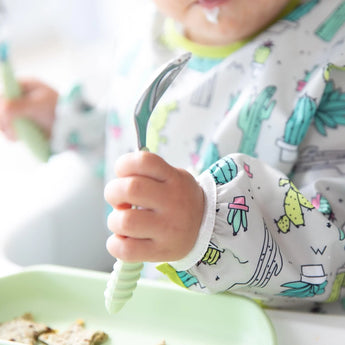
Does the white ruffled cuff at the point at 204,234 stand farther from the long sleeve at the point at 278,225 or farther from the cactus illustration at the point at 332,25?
the cactus illustration at the point at 332,25

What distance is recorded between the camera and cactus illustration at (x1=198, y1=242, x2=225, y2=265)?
504 millimetres

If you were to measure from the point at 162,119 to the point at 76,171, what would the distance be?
184 millimetres

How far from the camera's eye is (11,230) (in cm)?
74

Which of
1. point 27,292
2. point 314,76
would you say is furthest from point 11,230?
point 314,76

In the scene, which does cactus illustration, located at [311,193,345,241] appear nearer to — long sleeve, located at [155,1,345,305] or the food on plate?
long sleeve, located at [155,1,345,305]

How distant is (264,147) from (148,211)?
0.79 ft

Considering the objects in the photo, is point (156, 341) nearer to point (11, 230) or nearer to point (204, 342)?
point (204, 342)

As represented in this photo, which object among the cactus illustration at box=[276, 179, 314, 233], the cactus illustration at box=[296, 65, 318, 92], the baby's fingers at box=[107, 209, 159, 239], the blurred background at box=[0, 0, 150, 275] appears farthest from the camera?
the blurred background at box=[0, 0, 150, 275]

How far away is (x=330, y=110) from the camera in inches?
25.3

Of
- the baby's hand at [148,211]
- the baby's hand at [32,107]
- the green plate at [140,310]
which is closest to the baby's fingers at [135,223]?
the baby's hand at [148,211]

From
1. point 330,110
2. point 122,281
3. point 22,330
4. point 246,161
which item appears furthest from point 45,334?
point 330,110

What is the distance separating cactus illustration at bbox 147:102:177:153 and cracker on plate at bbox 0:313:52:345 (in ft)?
0.87

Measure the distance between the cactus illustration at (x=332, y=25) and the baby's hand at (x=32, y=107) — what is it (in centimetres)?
41

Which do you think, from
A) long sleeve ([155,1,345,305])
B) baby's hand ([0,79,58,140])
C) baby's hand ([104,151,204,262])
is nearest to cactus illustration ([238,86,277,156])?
long sleeve ([155,1,345,305])
